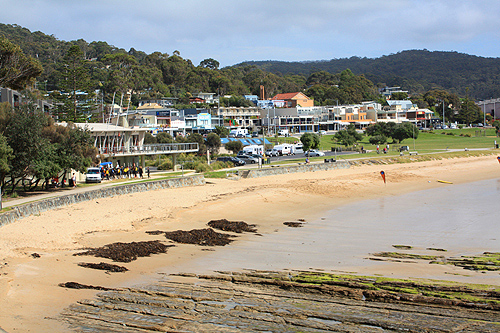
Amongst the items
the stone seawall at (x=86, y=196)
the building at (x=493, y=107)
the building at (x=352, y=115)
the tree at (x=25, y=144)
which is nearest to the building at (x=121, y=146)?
the stone seawall at (x=86, y=196)

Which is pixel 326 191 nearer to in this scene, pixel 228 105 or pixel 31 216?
pixel 31 216

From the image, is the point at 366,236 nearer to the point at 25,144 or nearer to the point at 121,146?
the point at 25,144

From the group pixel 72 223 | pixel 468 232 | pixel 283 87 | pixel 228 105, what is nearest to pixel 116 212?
pixel 72 223

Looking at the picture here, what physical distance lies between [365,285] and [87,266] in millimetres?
6526

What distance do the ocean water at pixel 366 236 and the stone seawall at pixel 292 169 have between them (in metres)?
11.8

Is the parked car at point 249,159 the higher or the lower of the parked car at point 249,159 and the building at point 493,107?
the lower

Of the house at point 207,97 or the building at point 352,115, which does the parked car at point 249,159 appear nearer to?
the building at point 352,115

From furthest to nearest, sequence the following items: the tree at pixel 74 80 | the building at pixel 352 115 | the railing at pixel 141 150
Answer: the building at pixel 352 115 → the tree at pixel 74 80 → the railing at pixel 141 150

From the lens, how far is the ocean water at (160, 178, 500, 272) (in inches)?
477

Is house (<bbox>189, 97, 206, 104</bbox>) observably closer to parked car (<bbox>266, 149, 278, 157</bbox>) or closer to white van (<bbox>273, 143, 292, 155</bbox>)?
white van (<bbox>273, 143, 292, 155</bbox>)

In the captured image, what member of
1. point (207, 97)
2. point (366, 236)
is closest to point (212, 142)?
point (366, 236)

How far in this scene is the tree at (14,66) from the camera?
36281 mm

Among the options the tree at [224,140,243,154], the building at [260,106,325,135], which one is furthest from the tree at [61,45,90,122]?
the building at [260,106,325,135]

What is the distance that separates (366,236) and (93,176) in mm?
20046
